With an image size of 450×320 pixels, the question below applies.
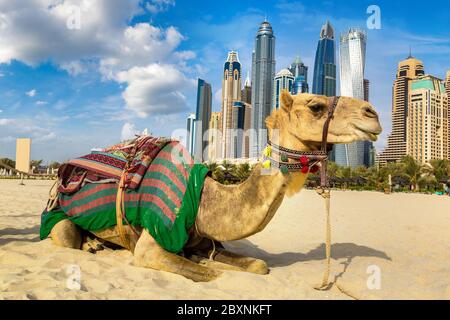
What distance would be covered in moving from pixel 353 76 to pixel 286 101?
189 m

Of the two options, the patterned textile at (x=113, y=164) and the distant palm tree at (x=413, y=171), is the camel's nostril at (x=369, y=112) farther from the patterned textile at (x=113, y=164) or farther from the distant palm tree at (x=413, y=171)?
the distant palm tree at (x=413, y=171)

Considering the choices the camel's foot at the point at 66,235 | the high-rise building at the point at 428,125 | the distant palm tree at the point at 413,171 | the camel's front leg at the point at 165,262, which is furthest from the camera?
the high-rise building at the point at 428,125

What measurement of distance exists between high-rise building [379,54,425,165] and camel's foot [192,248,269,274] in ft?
441

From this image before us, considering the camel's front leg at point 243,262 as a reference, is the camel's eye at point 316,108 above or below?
above

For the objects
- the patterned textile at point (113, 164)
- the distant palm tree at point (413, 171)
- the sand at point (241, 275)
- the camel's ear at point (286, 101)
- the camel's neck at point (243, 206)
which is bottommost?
the sand at point (241, 275)

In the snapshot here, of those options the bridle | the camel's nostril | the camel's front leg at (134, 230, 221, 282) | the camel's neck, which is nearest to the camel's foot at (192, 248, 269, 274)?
the camel's front leg at (134, 230, 221, 282)

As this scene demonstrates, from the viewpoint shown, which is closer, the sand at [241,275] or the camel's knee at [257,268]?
the sand at [241,275]

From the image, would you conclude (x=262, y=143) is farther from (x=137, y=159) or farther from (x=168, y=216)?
(x=137, y=159)

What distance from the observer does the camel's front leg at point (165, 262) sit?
3967mm

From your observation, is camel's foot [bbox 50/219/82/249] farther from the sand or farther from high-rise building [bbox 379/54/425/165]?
high-rise building [bbox 379/54/425/165]

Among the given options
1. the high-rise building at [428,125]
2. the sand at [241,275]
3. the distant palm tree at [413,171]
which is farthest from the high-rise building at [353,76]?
the sand at [241,275]

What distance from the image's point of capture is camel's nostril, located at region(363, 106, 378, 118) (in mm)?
3512

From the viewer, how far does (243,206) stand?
3910 millimetres
